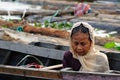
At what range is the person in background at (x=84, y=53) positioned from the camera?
416 cm

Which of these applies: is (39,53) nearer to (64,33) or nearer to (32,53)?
(32,53)

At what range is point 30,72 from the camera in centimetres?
434

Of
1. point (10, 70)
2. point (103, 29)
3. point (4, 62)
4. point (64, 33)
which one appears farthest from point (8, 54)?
point (103, 29)

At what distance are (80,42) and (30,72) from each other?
678 mm

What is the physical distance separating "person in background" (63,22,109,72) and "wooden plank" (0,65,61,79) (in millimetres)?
367

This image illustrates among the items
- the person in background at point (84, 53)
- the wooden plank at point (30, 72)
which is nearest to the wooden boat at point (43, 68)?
the wooden plank at point (30, 72)

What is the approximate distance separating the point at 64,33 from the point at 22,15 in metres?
5.76

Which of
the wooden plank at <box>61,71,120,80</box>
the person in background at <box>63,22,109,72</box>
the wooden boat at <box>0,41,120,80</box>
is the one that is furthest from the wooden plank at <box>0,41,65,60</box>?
the wooden plank at <box>61,71,120,80</box>

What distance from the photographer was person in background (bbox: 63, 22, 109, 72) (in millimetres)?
4164

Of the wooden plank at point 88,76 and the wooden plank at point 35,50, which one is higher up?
the wooden plank at point 88,76

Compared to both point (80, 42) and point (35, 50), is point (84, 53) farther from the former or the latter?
point (35, 50)

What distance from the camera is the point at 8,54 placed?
20.5ft

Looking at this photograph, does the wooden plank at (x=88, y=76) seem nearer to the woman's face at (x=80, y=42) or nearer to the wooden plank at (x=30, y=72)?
the wooden plank at (x=30, y=72)

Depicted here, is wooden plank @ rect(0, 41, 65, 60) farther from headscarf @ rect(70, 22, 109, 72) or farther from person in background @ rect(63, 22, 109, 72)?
headscarf @ rect(70, 22, 109, 72)
